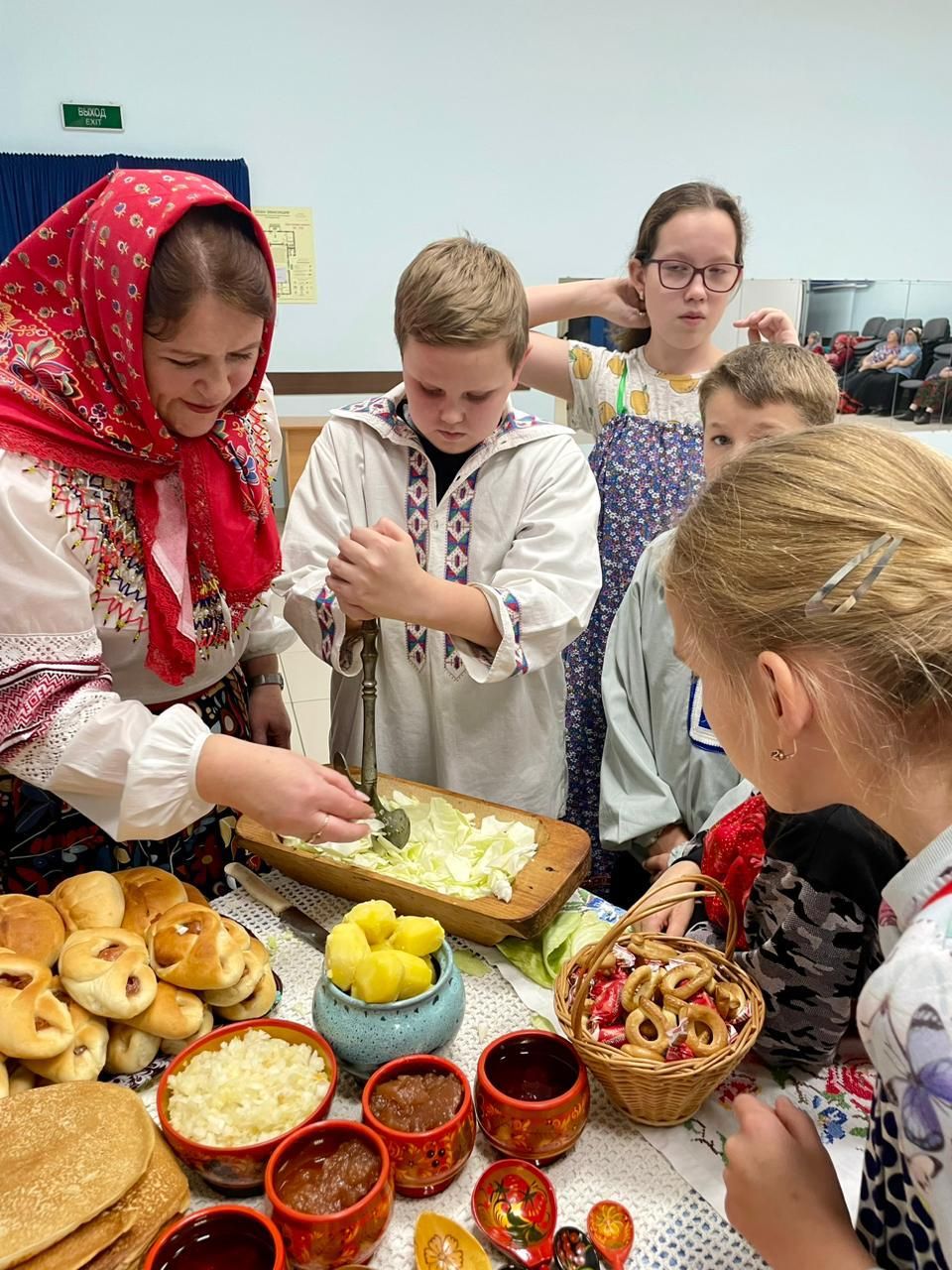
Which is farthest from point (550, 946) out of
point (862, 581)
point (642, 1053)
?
point (862, 581)

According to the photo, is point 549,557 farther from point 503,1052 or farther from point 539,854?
point 503,1052

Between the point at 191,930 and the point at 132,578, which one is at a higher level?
the point at 132,578

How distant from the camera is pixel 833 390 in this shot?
162 centimetres

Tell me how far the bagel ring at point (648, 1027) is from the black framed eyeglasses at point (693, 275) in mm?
1588

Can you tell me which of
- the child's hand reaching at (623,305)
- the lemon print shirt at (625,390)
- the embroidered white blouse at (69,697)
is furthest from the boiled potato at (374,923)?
the child's hand reaching at (623,305)

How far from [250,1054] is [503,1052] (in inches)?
10.2

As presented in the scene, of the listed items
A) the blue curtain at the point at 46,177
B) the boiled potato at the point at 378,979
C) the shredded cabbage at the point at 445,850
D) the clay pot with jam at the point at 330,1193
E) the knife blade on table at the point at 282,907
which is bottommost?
the knife blade on table at the point at 282,907

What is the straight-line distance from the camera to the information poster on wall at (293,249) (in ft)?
14.4

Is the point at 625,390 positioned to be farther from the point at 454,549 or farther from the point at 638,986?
the point at 638,986

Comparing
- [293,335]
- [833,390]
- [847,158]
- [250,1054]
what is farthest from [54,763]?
[847,158]

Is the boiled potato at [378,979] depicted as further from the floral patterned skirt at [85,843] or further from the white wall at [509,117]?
the white wall at [509,117]

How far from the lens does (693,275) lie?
77.0 inches

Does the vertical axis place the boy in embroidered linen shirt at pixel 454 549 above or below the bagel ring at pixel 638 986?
above

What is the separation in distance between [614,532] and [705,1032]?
129 cm
